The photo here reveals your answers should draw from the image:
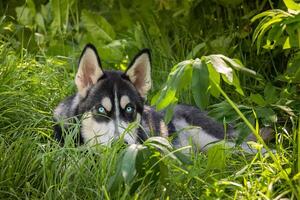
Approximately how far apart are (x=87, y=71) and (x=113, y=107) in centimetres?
45

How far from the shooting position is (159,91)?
188 inches

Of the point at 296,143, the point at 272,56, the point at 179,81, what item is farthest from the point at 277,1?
the point at 179,81

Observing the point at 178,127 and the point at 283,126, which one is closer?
the point at 283,126

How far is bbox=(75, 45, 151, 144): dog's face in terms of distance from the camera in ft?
19.1

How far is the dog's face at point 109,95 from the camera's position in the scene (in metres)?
5.83

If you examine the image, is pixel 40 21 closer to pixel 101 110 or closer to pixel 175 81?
pixel 101 110

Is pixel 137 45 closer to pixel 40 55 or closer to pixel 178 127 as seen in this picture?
pixel 40 55

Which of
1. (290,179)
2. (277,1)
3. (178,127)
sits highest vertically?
(277,1)

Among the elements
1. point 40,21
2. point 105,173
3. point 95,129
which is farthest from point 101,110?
point 40,21

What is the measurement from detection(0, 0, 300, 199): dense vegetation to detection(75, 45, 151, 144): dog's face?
0.23 m

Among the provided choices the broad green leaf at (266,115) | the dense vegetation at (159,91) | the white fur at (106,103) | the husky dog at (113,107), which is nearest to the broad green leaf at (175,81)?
the dense vegetation at (159,91)

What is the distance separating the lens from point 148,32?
8.10m

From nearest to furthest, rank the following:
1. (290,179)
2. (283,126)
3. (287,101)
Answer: (290,179)
(287,101)
(283,126)

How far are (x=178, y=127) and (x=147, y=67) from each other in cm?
70
